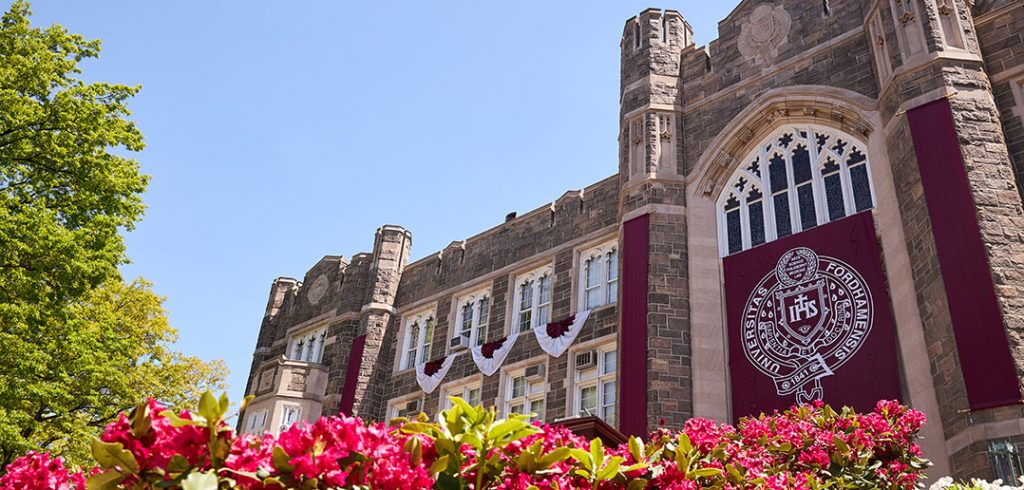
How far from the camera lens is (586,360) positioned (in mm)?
18969

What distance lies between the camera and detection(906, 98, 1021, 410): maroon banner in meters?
11.4

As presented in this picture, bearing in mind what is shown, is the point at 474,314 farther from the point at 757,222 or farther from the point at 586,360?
the point at 757,222

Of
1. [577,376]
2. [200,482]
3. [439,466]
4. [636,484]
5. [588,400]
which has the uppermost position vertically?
[577,376]

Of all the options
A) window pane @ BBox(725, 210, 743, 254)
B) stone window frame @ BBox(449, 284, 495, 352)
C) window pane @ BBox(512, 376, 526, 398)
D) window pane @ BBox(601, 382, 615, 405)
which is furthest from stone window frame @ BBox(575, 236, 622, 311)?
window pane @ BBox(725, 210, 743, 254)

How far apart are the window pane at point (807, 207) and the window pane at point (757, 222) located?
850mm

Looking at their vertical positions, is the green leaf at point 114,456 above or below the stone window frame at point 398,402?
below

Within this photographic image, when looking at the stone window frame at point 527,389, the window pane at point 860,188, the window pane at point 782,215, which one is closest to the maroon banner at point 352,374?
the stone window frame at point 527,389

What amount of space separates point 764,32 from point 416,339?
42.8ft

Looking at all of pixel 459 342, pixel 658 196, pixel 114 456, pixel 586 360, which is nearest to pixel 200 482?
pixel 114 456

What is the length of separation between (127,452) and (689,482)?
9.36 feet

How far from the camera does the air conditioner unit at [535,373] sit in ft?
65.7

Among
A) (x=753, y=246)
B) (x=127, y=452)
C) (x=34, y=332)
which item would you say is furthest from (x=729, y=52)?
(x=127, y=452)

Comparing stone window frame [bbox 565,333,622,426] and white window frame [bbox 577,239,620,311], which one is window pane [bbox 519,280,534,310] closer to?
white window frame [bbox 577,239,620,311]

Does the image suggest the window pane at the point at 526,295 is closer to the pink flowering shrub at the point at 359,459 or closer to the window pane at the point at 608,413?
the window pane at the point at 608,413
